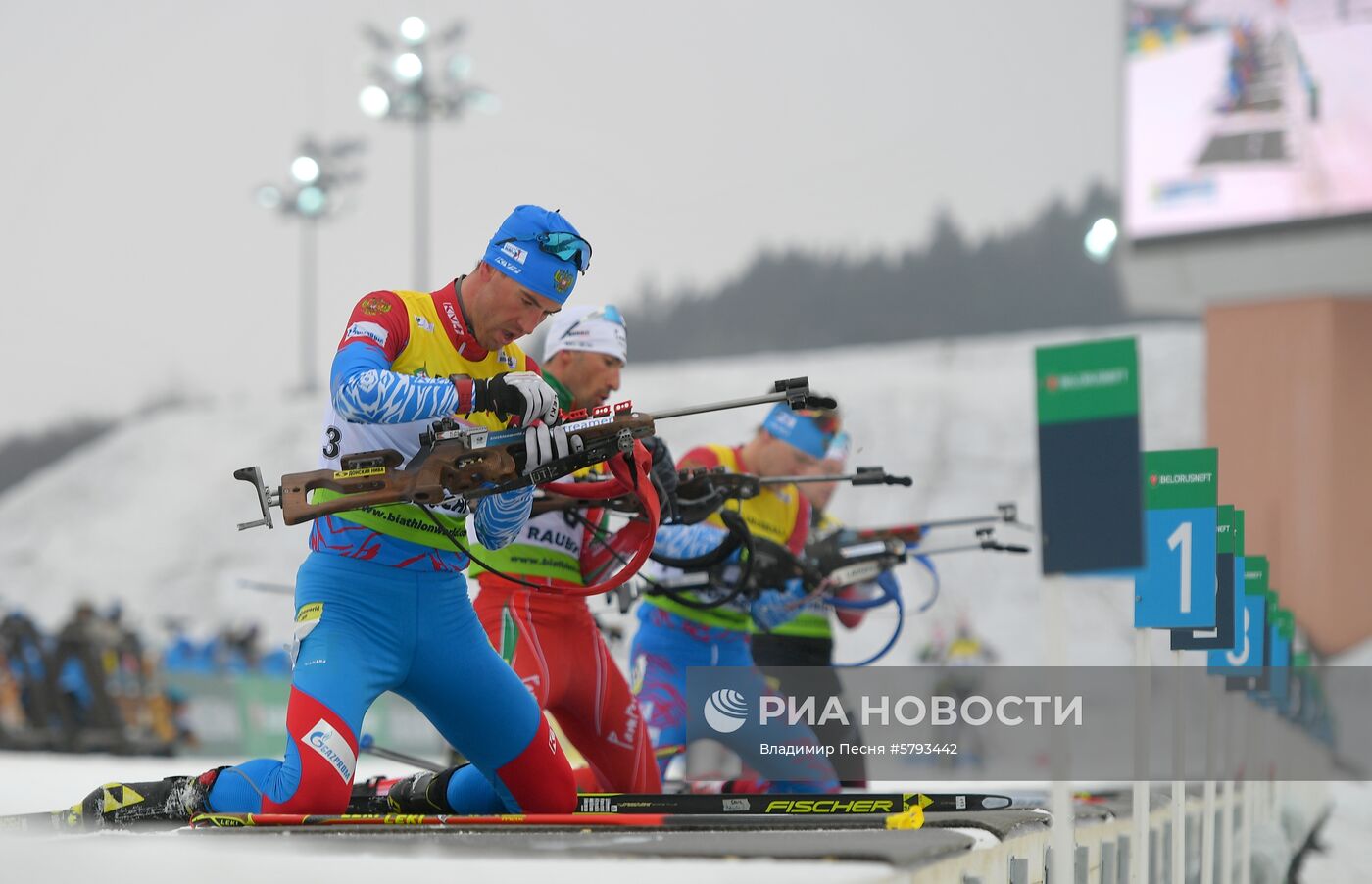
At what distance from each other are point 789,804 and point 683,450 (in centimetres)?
2713

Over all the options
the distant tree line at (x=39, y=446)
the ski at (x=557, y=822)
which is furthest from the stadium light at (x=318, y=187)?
the ski at (x=557, y=822)

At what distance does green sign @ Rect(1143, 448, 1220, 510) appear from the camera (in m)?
3.90

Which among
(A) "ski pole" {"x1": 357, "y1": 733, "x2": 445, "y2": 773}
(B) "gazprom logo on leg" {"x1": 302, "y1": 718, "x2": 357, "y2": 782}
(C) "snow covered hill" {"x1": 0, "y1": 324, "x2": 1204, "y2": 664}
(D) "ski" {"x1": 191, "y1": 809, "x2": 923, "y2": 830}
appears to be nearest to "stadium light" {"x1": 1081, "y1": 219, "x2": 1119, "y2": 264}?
(D) "ski" {"x1": 191, "y1": 809, "x2": 923, "y2": 830}

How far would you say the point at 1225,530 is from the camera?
4.70 m

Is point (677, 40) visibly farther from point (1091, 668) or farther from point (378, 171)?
point (1091, 668)

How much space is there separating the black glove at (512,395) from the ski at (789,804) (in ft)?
3.56

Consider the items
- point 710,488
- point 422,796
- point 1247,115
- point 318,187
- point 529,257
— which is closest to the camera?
point 529,257

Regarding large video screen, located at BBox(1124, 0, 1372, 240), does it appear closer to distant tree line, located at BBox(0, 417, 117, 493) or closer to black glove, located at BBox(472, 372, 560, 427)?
black glove, located at BBox(472, 372, 560, 427)

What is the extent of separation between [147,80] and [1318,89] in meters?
33.2

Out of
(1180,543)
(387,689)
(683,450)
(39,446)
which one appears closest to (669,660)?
(387,689)

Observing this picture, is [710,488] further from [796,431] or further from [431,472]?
[431,472]

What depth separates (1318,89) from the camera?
70.9 ft

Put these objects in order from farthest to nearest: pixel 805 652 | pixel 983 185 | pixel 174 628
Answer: pixel 983 185 → pixel 174 628 → pixel 805 652

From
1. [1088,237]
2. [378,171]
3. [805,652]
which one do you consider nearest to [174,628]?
[805,652]
